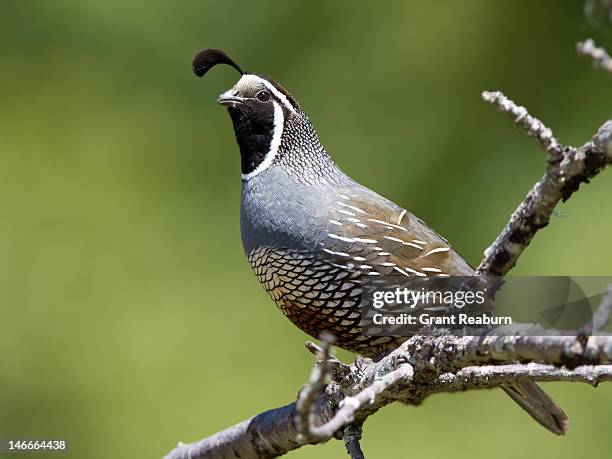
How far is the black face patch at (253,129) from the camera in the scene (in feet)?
13.2

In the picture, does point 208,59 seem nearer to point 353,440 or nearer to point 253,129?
point 253,129

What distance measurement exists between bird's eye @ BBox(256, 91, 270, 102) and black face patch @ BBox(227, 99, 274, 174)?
0.02m

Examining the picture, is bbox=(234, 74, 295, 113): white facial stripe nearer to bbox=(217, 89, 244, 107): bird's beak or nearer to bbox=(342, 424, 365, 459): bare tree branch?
bbox=(217, 89, 244, 107): bird's beak

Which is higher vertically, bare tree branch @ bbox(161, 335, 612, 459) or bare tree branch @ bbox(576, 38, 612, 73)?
bare tree branch @ bbox(576, 38, 612, 73)

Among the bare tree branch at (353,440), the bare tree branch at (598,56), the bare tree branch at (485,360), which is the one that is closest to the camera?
the bare tree branch at (598,56)

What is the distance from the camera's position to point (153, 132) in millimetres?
6133

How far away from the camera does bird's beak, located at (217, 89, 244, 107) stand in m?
3.96

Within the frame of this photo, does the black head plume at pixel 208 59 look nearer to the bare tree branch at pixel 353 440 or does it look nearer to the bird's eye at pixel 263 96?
the bird's eye at pixel 263 96

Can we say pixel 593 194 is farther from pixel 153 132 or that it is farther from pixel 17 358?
pixel 17 358

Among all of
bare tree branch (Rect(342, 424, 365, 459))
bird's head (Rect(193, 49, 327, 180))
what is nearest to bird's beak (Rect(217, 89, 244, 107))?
bird's head (Rect(193, 49, 327, 180))

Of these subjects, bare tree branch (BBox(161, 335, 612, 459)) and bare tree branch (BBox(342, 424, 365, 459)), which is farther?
bare tree branch (BBox(342, 424, 365, 459))

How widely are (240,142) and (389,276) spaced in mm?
878

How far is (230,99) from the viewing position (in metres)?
3.97

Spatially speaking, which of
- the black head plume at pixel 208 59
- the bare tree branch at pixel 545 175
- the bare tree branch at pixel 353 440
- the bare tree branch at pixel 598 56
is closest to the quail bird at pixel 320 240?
the black head plume at pixel 208 59
